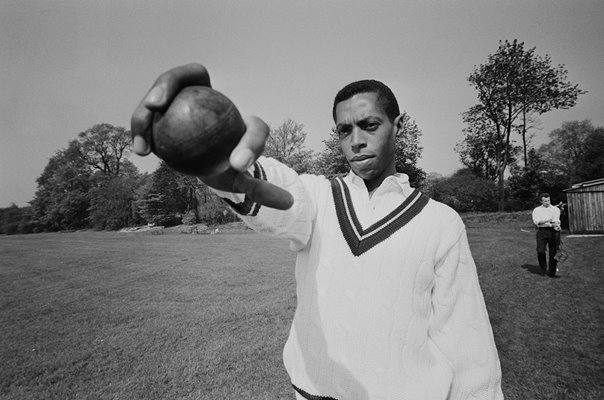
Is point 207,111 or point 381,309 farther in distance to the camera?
point 381,309

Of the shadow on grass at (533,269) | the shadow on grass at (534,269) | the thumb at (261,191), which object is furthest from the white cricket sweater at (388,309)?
the shadow on grass at (533,269)

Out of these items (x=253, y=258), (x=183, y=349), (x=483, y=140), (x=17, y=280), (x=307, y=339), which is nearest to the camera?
(x=307, y=339)

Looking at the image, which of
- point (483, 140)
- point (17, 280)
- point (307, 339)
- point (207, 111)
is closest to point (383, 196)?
point (307, 339)

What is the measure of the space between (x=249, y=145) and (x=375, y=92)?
3.85 feet

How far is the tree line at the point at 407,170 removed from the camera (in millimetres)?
34438

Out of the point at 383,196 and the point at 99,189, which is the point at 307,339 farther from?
the point at 99,189

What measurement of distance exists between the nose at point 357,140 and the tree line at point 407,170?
32386 millimetres

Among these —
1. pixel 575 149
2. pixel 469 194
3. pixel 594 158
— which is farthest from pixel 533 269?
pixel 575 149

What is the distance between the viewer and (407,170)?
39219 millimetres

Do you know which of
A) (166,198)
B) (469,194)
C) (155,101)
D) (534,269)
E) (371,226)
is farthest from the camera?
(166,198)

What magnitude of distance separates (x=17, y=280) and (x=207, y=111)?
→ 46.1 ft

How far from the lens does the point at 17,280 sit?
36.1ft

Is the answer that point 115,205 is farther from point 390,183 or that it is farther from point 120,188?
point 390,183

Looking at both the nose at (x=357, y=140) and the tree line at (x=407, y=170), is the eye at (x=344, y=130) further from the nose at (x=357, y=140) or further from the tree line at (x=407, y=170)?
the tree line at (x=407, y=170)
